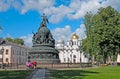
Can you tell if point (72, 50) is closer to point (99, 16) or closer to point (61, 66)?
point (99, 16)

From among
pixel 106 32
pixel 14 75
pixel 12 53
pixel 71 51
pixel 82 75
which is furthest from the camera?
pixel 71 51

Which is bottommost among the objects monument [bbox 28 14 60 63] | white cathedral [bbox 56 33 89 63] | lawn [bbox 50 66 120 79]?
lawn [bbox 50 66 120 79]

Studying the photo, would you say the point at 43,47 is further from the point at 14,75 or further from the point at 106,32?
the point at 14,75

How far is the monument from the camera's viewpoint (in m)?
49.6

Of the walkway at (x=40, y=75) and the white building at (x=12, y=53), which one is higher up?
the white building at (x=12, y=53)

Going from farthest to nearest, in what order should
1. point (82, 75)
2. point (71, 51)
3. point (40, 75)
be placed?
point (71, 51), point (82, 75), point (40, 75)

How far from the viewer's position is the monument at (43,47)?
163 feet

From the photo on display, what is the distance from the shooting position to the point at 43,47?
50.9 m

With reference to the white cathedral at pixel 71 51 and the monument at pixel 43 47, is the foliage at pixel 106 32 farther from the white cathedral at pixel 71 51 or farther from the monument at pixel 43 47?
the white cathedral at pixel 71 51

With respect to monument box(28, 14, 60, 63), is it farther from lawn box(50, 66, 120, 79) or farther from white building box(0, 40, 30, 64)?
white building box(0, 40, 30, 64)

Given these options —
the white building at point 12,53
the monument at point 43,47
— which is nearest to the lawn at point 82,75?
the monument at point 43,47

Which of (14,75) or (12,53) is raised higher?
(12,53)

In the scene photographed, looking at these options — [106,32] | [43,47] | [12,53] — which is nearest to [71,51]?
[12,53]

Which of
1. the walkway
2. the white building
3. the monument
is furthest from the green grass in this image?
the white building
